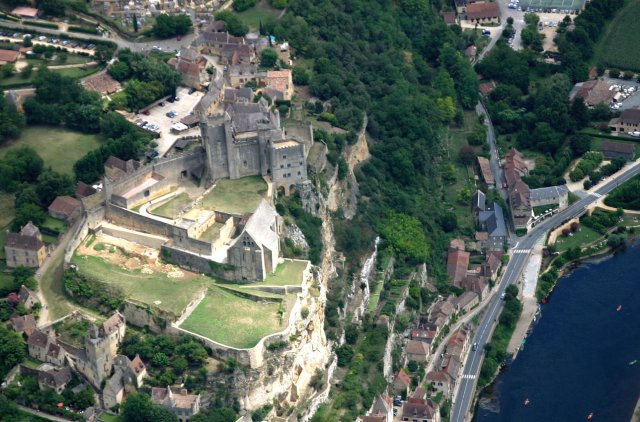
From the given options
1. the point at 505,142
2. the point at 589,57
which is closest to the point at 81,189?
the point at 505,142

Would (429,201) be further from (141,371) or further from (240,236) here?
(141,371)

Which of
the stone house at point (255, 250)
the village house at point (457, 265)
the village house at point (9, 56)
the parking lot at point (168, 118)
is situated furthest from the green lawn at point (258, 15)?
the stone house at point (255, 250)

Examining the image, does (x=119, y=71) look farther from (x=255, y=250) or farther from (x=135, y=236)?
(x=255, y=250)

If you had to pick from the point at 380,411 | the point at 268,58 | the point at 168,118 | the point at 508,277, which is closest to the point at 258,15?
the point at 268,58

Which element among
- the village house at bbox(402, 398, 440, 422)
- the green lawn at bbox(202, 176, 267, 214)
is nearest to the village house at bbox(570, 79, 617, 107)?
the green lawn at bbox(202, 176, 267, 214)

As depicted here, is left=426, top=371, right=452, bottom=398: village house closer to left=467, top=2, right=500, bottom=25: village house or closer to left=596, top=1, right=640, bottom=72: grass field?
left=596, top=1, right=640, bottom=72: grass field

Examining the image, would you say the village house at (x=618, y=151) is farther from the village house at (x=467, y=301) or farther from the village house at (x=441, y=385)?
the village house at (x=441, y=385)

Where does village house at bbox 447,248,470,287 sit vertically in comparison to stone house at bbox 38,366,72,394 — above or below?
below
